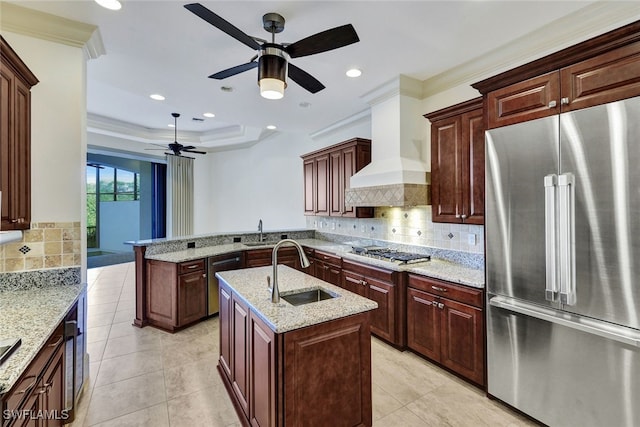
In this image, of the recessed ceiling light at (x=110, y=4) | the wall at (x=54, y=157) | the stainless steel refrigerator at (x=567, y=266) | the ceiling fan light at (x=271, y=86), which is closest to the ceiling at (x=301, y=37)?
the recessed ceiling light at (x=110, y=4)

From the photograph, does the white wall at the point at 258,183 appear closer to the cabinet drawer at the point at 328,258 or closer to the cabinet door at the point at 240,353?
the cabinet drawer at the point at 328,258

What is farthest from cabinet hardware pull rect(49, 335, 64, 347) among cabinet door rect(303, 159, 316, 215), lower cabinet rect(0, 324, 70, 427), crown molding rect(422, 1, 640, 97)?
crown molding rect(422, 1, 640, 97)

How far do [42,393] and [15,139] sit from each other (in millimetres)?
1700

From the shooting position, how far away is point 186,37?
2.60 m

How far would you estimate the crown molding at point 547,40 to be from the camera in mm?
2170

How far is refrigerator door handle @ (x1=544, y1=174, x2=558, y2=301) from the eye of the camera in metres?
1.96

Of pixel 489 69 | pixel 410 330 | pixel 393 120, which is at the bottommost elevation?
pixel 410 330

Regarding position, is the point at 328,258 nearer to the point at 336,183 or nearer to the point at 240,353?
the point at 336,183

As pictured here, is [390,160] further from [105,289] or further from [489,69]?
[105,289]

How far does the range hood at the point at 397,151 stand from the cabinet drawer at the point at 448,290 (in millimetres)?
823

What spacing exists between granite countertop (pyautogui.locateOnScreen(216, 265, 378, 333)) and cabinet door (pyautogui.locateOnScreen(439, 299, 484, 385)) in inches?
43.9

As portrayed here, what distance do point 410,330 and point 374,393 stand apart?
824 millimetres

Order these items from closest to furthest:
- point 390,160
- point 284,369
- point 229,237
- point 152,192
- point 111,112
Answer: point 284,369, point 390,160, point 229,237, point 111,112, point 152,192

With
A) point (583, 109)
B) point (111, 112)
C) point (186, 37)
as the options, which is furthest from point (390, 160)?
point (111, 112)
